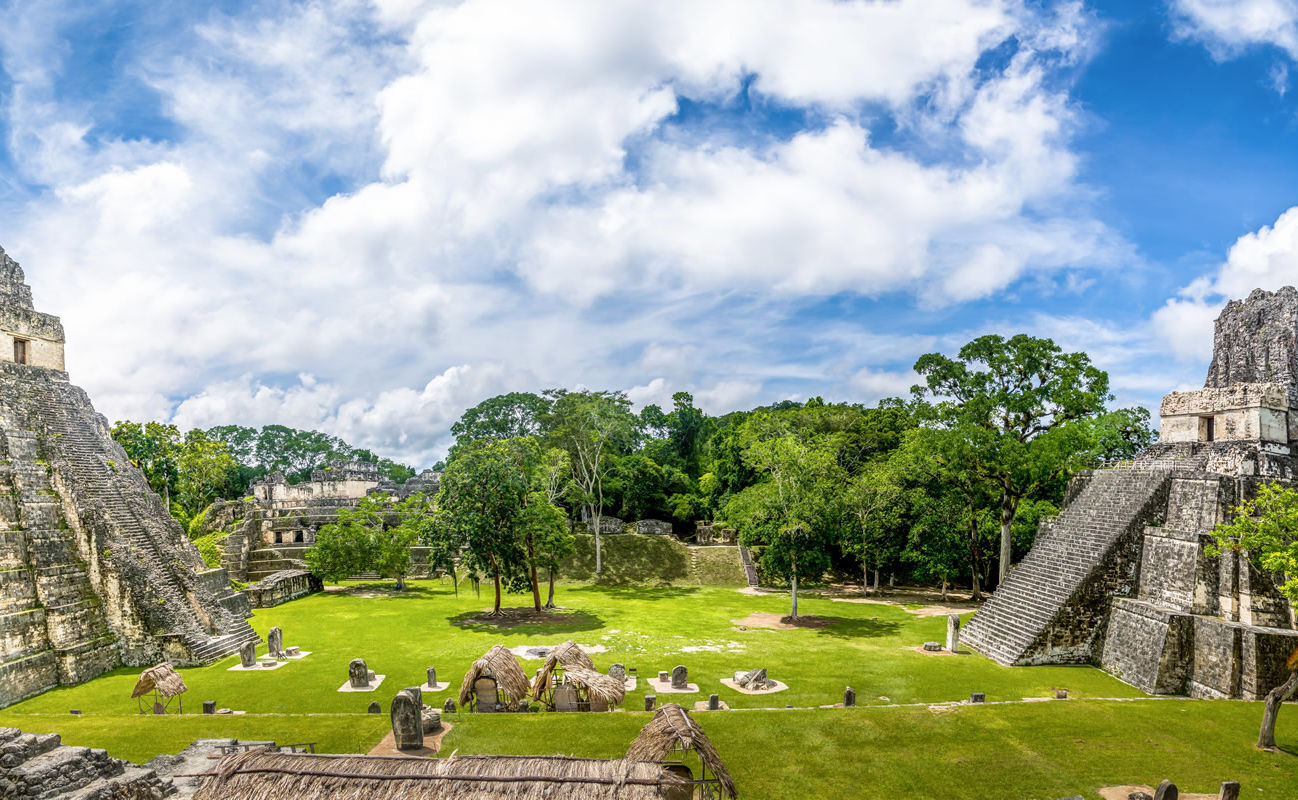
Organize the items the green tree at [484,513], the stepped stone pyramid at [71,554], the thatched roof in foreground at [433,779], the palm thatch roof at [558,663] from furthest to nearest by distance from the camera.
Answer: the green tree at [484,513] < the stepped stone pyramid at [71,554] < the palm thatch roof at [558,663] < the thatched roof in foreground at [433,779]

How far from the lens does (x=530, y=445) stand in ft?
119

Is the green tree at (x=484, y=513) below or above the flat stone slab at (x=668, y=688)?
above

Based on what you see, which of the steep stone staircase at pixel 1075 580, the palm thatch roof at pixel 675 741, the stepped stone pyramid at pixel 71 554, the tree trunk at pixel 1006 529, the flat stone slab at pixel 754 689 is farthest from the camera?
the tree trunk at pixel 1006 529

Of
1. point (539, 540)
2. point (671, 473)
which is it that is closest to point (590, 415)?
point (671, 473)

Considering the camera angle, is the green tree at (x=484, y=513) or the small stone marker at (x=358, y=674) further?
the green tree at (x=484, y=513)

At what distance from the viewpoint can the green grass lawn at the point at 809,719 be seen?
478 inches

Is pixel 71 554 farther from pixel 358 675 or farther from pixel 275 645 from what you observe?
pixel 358 675

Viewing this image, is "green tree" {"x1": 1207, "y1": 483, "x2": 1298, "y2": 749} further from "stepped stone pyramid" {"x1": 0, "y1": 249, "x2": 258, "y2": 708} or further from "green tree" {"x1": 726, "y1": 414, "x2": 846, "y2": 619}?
"stepped stone pyramid" {"x1": 0, "y1": 249, "x2": 258, "y2": 708}

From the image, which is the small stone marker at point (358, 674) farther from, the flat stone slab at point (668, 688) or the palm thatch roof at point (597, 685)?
the flat stone slab at point (668, 688)

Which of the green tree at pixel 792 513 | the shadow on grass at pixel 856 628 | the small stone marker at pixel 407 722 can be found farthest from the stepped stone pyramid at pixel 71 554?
the shadow on grass at pixel 856 628

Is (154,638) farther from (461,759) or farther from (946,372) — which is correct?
(946,372)

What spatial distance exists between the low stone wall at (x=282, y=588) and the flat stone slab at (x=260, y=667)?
357 inches

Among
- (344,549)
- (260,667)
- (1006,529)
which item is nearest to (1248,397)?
(1006,529)

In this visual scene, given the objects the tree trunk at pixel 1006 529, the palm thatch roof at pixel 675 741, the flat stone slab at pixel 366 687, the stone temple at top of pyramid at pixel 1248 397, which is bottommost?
the flat stone slab at pixel 366 687
